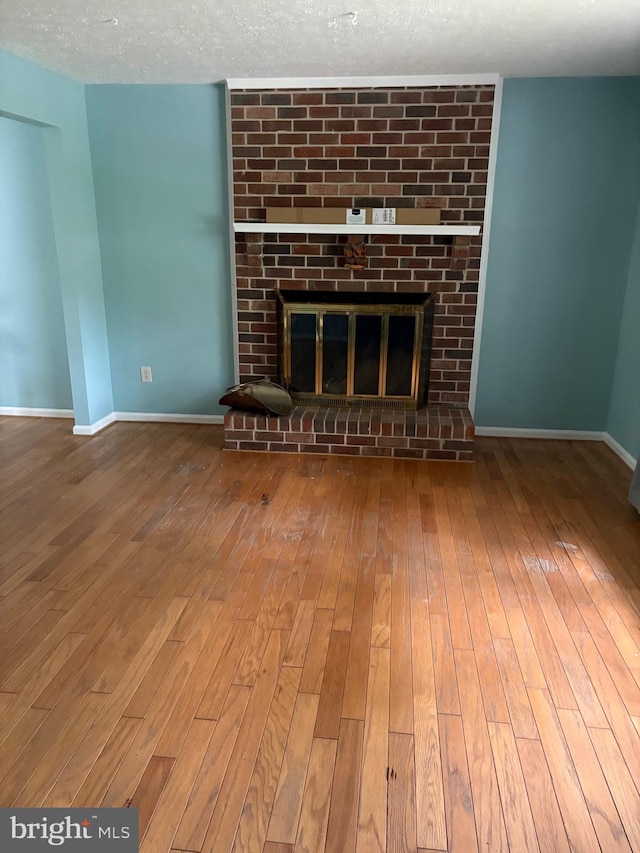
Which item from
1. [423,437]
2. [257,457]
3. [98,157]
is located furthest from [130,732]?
[98,157]

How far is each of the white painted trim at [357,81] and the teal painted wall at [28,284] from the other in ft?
4.44

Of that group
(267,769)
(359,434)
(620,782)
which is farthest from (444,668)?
(359,434)

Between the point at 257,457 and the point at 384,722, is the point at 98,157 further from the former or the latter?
the point at 384,722

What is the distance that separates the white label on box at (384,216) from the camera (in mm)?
3537

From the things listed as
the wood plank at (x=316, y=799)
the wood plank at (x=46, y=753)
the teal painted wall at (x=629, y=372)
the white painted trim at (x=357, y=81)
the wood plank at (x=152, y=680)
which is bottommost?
the wood plank at (x=316, y=799)

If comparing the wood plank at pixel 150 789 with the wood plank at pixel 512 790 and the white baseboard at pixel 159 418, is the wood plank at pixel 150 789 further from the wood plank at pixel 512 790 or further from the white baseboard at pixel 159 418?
the white baseboard at pixel 159 418

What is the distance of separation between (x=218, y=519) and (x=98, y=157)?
2.61 meters

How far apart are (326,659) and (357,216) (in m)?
2.62

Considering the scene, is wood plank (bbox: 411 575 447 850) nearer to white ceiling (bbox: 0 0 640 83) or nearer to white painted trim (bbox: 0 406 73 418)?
white ceiling (bbox: 0 0 640 83)

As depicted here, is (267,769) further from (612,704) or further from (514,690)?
(612,704)

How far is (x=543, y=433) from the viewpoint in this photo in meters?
4.00

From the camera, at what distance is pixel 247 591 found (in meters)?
2.27

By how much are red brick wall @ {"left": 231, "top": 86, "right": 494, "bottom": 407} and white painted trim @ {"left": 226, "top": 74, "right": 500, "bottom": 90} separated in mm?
36

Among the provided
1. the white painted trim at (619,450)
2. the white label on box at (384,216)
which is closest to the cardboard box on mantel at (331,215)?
the white label on box at (384,216)
